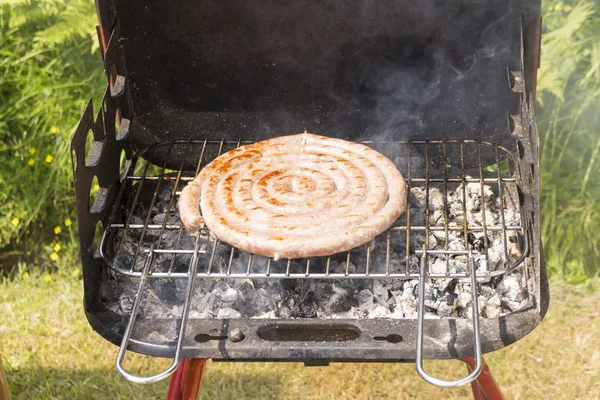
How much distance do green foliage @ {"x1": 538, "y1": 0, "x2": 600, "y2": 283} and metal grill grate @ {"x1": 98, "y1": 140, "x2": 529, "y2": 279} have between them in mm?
1242

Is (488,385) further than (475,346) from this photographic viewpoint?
Yes

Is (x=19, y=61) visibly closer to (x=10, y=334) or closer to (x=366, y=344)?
(x=10, y=334)

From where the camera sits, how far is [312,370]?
174 inches

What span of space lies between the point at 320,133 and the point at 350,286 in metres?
0.94

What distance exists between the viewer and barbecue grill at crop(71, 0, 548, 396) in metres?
2.65

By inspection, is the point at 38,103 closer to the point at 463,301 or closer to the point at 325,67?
the point at 325,67

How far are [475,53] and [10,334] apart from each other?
A: 3.42 meters

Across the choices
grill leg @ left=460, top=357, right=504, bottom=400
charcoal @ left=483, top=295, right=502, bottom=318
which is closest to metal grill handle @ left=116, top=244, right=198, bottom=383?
charcoal @ left=483, top=295, right=502, bottom=318

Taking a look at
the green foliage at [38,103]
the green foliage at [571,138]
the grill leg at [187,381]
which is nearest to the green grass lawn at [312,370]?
the green foliage at [571,138]

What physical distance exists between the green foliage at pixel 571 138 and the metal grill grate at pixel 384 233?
4.07ft

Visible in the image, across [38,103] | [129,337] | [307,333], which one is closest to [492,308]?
[307,333]

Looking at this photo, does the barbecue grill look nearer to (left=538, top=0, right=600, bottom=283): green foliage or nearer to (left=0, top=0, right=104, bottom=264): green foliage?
(left=538, top=0, right=600, bottom=283): green foliage

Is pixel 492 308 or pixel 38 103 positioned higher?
pixel 492 308

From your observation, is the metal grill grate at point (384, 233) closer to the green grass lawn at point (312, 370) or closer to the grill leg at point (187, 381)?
the grill leg at point (187, 381)
